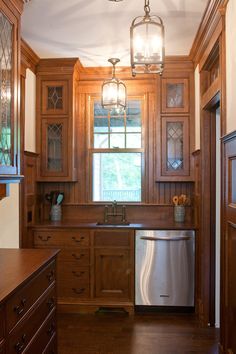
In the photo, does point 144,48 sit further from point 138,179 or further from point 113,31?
point 138,179

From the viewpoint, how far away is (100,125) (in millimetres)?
4383

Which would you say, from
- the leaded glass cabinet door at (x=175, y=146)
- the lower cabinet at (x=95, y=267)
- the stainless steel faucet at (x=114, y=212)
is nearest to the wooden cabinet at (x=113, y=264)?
the lower cabinet at (x=95, y=267)

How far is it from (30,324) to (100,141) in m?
2.80

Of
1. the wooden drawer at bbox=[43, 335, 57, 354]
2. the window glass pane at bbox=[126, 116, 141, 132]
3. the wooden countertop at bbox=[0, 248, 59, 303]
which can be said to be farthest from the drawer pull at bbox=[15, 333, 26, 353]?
the window glass pane at bbox=[126, 116, 141, 132]

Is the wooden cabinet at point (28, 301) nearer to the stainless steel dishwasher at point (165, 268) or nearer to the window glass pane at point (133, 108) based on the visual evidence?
the stainless steel dishwasher at point (165, 268)

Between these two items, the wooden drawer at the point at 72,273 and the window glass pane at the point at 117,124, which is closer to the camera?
the wooden drawer at the point at 72,273

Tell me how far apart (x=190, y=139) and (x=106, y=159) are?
107cm

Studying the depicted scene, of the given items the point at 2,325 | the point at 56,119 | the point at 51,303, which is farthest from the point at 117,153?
the point at 2,325

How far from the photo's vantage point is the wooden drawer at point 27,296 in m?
1.63

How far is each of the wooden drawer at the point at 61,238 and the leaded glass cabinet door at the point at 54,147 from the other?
2.23ft

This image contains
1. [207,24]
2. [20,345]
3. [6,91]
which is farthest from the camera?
[207,24]

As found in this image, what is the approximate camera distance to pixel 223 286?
256 cm

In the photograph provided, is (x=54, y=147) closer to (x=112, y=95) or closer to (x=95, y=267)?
(x=112, y=95)

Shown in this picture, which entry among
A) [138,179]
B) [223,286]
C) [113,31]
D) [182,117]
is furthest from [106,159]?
[223,286]
